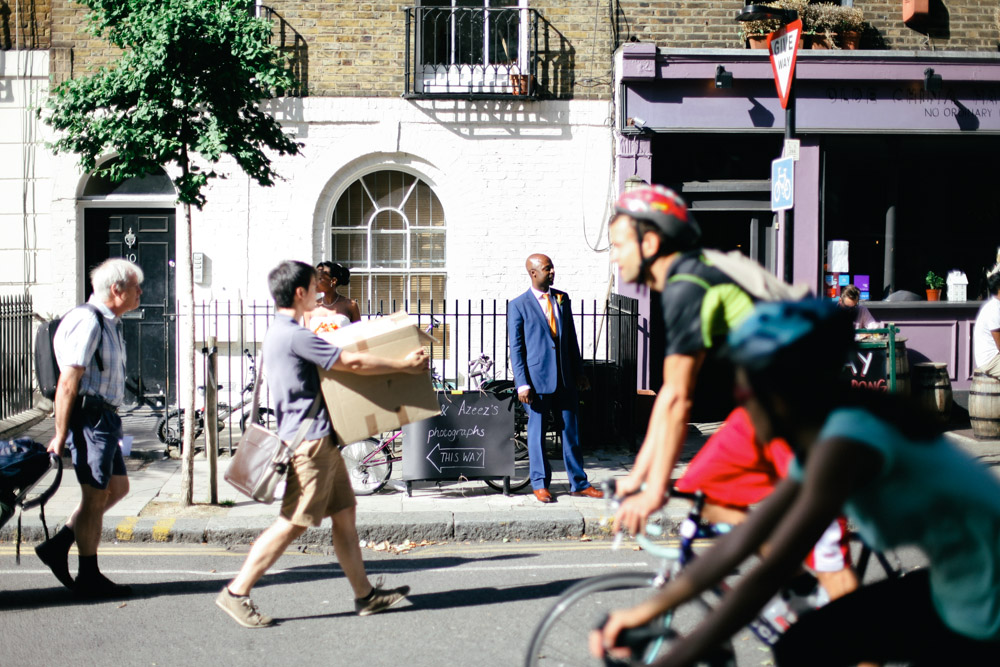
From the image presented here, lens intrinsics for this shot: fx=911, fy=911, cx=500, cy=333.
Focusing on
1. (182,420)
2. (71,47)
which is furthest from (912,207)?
(71,47)

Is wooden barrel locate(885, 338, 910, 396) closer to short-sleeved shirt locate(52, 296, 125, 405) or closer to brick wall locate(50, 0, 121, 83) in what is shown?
short-sleeved shirt locate(52, 296, 125, 405)

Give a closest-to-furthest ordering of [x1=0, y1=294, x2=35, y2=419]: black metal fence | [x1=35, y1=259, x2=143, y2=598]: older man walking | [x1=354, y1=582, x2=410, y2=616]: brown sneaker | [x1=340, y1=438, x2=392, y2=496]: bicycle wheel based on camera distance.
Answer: [x1=354, y1=582, x2=410, y2=616]: brown sneaker
[x1=35, y1=259, x2=143, y2=598]: older man walking
[x1=340, y1=438, x2=392, y2=496]: bicycle wheel
[x1=0, y1=294, x2=35, y2=419]: black metal fence

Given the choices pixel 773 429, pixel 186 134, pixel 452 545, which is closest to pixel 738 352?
pixel 773 429

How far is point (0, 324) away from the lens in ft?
31.5

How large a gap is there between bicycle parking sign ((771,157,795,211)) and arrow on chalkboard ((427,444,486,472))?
341 centimetres

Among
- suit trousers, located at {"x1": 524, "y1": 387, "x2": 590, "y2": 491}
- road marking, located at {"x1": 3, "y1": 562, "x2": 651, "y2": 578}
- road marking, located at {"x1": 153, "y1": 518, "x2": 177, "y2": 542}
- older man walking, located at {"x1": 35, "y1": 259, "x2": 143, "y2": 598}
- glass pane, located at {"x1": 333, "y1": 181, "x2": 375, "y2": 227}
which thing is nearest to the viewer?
older man walking, located at {"x1": 35, "y1": 259, "x2": 143, "y2": 598}

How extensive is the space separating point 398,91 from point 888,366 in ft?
21.3

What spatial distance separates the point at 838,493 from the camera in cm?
198

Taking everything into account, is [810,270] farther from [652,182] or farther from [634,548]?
[634,548]

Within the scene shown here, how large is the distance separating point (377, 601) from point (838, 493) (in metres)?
3.45

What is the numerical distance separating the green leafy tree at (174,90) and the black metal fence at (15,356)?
3.47 metres

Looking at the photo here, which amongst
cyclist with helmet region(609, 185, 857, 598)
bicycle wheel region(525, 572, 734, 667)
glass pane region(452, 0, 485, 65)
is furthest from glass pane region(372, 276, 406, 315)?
bicycle wheel region(525, 572, 734, 667)

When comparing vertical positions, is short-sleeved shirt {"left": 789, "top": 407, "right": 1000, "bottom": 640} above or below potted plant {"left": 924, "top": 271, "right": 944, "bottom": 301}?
below

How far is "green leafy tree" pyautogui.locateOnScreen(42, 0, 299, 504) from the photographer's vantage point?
6.89 meters
